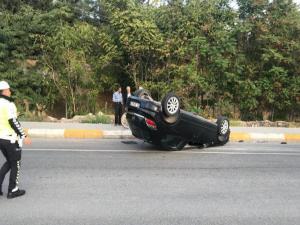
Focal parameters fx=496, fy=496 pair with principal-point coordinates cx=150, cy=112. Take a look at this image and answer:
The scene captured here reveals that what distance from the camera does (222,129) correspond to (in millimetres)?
12836

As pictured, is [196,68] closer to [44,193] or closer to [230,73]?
[230,73]

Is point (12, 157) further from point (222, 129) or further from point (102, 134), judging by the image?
point (102, 134)

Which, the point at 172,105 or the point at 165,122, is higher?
the point at 172,105

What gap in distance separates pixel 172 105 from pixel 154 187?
343cm

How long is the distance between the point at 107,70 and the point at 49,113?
334 centimetres

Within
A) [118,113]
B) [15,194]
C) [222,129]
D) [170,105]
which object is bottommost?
[15,194]

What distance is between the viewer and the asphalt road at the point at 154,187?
6176 millimetres

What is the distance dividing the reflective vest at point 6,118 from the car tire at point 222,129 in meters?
6.80

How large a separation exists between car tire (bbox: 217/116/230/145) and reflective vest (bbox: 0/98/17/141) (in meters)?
6.80

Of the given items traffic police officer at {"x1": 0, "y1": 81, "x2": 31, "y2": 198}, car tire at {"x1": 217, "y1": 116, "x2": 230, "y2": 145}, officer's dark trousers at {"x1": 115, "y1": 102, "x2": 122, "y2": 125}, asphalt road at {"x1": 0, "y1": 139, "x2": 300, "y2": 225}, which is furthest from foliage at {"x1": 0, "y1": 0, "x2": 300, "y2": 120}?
traffic police officer at {"x1": 0, "y1": 81, "x2": 31, "y2": 198}

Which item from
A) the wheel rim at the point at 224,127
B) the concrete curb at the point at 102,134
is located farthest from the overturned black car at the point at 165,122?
the concrete curb at the point at 102,134

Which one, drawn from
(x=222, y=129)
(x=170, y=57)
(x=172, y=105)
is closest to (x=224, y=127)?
(x=222, y=129)

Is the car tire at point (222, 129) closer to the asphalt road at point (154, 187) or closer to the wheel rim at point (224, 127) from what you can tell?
the wheel rim at point (224, 127)

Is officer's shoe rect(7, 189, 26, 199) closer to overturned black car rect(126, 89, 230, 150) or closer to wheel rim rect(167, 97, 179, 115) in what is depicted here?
overturned black car rect(126, 89, 230, 150)
